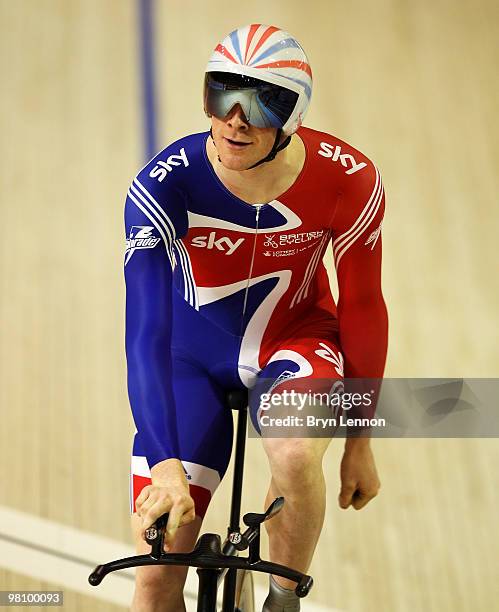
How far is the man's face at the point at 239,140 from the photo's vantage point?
2.10m

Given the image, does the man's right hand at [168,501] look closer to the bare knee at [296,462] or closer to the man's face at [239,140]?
the bare knee at [296,462]

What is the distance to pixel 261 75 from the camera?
6.79ft

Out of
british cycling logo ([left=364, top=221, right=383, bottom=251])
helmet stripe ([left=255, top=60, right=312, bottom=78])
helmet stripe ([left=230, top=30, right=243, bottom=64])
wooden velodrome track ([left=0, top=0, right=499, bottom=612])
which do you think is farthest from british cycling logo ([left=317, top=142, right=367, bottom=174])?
wooden velodrome track ([left=0, top=0, right=499, bottom=612])

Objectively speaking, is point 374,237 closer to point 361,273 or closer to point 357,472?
point 361,273

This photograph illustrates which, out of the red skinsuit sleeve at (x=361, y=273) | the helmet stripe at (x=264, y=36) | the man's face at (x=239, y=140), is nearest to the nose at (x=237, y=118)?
the man's face at (x=239, y=140)

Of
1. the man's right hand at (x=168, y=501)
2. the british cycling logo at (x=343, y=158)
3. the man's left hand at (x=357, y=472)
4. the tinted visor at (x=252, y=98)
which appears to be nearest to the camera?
the man's right hand at (x=168, y=501)

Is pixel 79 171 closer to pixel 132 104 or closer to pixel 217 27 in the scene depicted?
pixel 132 104

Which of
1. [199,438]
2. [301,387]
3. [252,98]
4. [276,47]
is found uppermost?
[276,47]

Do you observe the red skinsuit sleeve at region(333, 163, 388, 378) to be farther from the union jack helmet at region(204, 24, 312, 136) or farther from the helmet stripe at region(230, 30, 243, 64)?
the helmet stripe at region(230, 30, 243, 64)

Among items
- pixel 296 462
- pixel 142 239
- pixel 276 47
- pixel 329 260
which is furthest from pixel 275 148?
pixel 329 260

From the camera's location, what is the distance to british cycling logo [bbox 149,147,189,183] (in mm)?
2268

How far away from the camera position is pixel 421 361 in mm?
4273

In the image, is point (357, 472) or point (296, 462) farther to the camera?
point (357, 472)

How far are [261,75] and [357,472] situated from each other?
98cm
